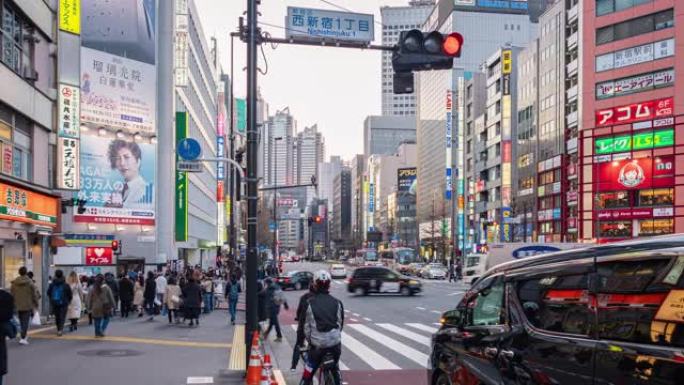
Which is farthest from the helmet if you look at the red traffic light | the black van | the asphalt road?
the red traffic light

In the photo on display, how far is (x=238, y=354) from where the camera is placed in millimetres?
14586

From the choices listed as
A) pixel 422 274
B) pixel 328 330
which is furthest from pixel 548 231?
pixel 328 330

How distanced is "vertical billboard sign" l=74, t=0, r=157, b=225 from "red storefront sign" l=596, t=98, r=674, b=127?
39.2 m

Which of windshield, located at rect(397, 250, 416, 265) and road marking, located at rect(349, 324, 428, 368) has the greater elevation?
road marking, located at rect(349, 324, 428, 368)

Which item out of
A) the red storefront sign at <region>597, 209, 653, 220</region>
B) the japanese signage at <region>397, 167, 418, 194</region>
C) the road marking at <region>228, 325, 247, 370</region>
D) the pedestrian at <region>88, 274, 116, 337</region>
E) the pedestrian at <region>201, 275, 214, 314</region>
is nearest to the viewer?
the road marking at <region>228, 325, 247, 370</region>

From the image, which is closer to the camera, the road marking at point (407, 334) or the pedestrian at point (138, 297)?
the road marking at point (407, 334)

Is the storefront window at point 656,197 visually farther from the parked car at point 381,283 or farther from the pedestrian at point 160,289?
the pedestrian at point 160,289

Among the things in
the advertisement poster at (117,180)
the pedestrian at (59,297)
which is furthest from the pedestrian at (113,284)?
the advertisement poster at (117,180)

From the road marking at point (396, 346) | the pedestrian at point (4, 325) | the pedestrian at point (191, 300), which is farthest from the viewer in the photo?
the pedestrian at point (191, 300)

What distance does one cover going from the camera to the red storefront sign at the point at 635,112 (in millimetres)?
56688

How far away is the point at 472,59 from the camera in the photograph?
14162 centimetres

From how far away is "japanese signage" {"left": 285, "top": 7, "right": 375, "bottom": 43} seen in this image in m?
10.7

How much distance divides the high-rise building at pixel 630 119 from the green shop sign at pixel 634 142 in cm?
8

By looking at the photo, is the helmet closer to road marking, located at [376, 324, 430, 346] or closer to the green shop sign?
road marking, located at [376, 324, 430, 346]
